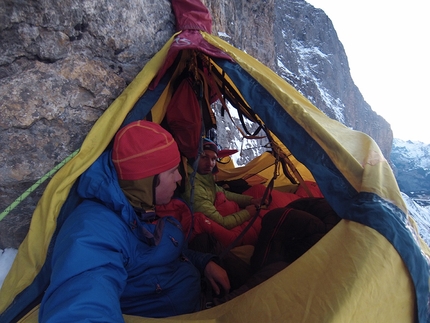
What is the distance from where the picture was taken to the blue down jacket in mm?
1172

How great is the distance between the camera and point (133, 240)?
5.42ft

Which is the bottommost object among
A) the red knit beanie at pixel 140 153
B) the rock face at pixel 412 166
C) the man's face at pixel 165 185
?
the rock face at pixel 412 166

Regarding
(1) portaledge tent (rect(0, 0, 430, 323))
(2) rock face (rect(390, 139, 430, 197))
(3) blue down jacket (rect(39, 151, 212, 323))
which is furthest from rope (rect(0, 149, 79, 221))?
(2) rock face (rect(390, 139, 430, 197))

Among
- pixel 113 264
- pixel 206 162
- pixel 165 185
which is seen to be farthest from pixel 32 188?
pixel 206 162

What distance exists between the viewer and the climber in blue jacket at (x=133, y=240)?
1.28 m

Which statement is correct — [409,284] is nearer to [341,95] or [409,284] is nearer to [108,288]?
[108,288]

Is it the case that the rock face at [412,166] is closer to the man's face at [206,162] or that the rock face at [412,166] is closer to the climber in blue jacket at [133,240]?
the man's face at [206,162]

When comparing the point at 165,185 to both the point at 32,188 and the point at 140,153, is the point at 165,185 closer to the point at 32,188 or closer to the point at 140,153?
the point at 140,153

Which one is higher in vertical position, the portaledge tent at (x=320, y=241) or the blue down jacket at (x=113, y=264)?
the portaledge tent at (x=320, y=241)

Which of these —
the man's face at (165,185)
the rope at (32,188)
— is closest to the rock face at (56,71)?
the rope at (32,188)

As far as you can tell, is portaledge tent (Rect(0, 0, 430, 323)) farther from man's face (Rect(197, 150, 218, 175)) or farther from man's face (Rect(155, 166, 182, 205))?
man's face (Rect(197, 150, 218, 175))

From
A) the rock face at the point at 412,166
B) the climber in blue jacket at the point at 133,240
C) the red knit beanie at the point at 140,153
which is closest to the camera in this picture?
the climber in blue jacket at the point at 133,240

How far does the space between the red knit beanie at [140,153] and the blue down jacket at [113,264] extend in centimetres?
8

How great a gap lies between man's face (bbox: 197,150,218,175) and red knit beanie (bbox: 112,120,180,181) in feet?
4.09
